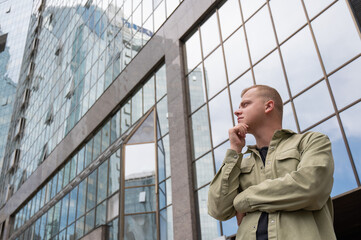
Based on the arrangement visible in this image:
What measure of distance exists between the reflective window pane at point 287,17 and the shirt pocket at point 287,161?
32.4ft

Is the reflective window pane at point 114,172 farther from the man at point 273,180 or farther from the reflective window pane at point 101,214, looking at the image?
the man at point 273,180

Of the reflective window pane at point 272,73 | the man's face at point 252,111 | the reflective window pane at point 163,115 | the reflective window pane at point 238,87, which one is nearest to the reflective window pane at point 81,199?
the reflective window pane at point 163,115

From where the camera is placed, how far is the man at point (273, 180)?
2.61 metres

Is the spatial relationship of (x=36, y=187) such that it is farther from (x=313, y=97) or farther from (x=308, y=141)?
(x=308, y=141)

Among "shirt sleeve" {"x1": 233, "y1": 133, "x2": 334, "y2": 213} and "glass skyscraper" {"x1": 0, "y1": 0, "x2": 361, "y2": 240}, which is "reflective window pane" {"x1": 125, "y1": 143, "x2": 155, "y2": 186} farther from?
"shirt sleeve" {"x1": 233, "y1": 133, "x2": 334, "y2": 213}

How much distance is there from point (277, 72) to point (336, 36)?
2071 mm

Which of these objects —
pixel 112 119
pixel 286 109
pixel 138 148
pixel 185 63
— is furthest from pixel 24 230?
pixel 286 109

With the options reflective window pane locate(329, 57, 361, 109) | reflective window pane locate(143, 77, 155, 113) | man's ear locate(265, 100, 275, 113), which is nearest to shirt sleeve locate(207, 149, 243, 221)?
man's ear locate(265, 100, 275, 113)

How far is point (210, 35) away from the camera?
16.3 metres

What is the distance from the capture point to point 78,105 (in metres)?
27.0

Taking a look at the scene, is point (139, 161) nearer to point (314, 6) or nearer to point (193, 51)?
point (193, 51)

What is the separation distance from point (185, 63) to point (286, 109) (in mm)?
6636

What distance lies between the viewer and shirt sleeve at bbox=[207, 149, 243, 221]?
2967mm

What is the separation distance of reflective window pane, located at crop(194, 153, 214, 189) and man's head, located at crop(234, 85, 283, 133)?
1076 centimetres
